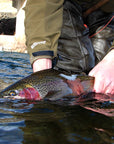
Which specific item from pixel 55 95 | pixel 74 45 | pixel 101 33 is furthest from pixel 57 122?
pixel 101 33

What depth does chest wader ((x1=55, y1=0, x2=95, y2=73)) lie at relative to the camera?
255cm

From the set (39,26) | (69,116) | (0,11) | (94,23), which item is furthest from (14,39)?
(69,116)

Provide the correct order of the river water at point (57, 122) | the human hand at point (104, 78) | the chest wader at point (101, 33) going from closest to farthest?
the river water at point (57, 122)
the human hand at point (104, 78)
the chest wader at point (101, 33)

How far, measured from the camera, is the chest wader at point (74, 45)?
2.55 m

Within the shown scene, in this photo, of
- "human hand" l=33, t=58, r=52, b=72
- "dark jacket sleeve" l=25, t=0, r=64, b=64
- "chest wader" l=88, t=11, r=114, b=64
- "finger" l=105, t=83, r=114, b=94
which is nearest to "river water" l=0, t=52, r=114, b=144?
"finger" l=105, t=83, r=114, b=94

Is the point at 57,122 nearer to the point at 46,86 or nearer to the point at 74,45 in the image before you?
the point at 46,86

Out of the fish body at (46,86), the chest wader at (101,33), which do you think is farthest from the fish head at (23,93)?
the chest wader at (101,33)

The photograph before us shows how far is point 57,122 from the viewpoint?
1114 mm

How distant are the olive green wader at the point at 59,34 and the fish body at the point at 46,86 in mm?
312

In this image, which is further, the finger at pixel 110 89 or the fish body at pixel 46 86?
the finger at pixel 110 89

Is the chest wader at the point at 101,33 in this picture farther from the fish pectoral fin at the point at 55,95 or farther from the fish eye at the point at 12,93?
the fish eye at the point at 12,93

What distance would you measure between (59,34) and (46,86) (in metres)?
0.73

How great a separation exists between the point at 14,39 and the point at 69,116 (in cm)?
993

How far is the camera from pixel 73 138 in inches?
36.2
